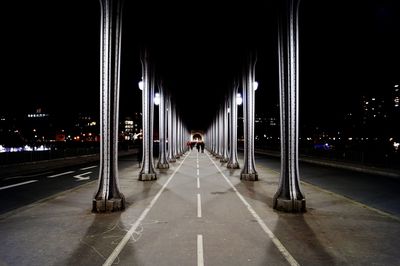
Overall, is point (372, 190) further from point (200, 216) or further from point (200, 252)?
point (200, 252)

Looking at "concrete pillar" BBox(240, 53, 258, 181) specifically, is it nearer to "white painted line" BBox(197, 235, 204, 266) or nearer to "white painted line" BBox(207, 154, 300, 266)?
"white painted line" BBox(207, 154, 300, 266)

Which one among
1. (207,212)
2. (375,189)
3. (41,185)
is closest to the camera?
(207,212)

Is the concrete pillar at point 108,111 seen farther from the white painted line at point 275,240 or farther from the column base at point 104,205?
the white painted line at point 275,240

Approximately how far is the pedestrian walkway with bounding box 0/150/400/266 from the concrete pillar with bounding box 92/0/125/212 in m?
0.64

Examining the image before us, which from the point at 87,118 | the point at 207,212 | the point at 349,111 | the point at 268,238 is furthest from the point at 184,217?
the point at 87,118

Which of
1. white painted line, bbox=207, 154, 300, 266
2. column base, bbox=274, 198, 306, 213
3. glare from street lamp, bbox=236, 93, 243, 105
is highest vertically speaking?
glare from street lamp, bbox=236, 93, 243, 105

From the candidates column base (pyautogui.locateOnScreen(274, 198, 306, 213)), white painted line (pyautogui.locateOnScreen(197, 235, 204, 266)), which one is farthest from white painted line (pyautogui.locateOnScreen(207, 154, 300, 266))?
white painted line (pyautogui.locateOnScreen(197, 235, 204, 266))

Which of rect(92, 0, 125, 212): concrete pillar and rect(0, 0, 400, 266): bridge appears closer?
rect(0, 0, 400, 266): bridge

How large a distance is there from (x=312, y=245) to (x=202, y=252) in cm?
251

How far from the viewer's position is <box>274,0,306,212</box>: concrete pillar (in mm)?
11430

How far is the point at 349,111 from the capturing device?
96812 mm

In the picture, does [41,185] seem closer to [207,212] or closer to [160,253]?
[207,212]

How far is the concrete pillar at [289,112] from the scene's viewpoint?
11430mm

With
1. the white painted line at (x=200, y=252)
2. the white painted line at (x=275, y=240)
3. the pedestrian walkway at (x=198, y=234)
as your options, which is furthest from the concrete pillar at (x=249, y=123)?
the white painted line at (x=200, y=252)
